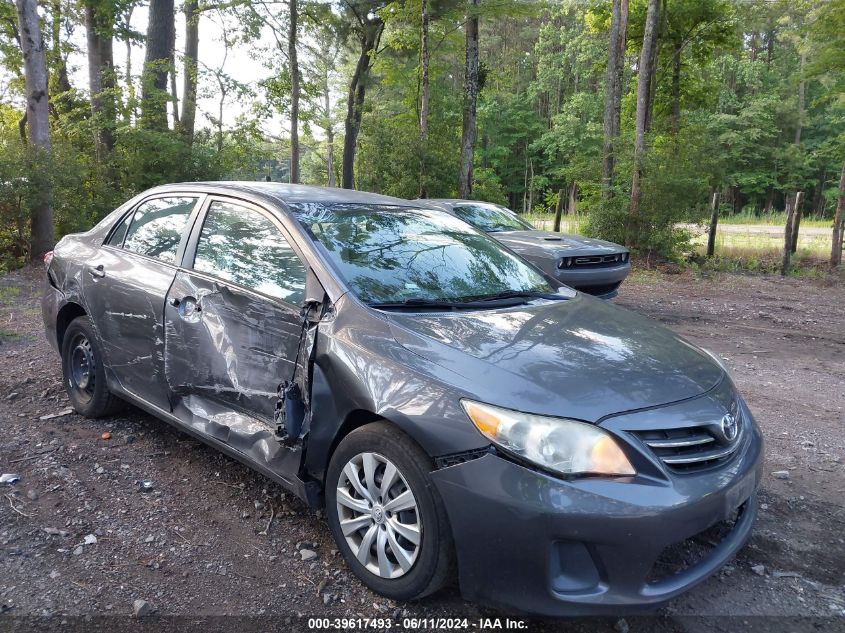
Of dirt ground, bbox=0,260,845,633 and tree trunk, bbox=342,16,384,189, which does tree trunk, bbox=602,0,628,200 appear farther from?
dirt ground, bbox=0,260,845,633

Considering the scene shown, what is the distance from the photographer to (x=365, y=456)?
2.49 m

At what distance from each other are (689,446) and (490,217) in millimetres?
8112

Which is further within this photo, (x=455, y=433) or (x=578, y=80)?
(x=578, y=80)

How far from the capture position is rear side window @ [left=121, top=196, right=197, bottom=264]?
3.72m

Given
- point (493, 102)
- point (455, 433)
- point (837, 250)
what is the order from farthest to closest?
point (493, 102)
point (837, 250)
point (455, 433)

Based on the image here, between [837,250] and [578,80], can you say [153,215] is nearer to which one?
[837,250]

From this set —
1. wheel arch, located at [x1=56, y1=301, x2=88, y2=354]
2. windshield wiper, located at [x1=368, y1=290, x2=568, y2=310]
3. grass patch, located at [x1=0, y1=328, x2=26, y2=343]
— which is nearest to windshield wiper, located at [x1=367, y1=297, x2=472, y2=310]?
windshield wiper, located at [x1=368, y1=290, x2=568, y2=310]

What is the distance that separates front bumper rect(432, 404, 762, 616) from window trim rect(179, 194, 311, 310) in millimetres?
1269

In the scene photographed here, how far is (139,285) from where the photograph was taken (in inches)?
146

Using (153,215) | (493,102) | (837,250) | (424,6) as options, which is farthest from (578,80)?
(153,215)

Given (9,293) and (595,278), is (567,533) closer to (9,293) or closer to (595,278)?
(595,278)

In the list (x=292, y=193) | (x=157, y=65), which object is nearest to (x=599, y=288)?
(x=292, y=193)

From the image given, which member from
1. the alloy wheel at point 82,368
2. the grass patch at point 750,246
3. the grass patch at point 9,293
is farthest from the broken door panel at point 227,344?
the grass patch at point 750,246

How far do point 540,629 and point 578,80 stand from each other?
47763mm
